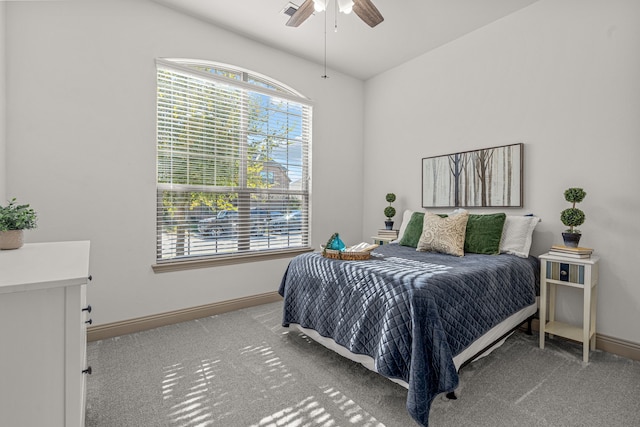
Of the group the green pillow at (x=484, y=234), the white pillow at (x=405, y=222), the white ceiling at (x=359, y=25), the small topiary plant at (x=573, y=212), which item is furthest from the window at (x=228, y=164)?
the small topiary plant at (x=573, y=212)

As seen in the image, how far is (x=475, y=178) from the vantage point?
3.05m

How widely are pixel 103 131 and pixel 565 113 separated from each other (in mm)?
3775

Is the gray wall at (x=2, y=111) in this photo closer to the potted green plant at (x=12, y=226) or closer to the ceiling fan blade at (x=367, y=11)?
the potted green plant at (x=12, y=226)

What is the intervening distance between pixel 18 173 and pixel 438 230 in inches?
129

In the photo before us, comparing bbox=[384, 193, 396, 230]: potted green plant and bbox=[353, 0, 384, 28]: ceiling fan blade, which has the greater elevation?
bbox=[353, 0, 384, 28]: ceiling fan blade

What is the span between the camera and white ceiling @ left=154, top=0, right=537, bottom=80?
2.67 metres

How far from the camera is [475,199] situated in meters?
3.06

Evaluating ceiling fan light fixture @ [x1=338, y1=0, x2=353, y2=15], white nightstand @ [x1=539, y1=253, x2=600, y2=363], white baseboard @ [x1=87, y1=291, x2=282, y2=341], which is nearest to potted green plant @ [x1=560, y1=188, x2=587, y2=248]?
white nightstand @ [x1=539, y1=253, x2=600, y2=363]

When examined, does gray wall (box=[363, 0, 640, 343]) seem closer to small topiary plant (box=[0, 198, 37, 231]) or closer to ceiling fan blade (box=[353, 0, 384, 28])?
ceiling fan blade (box=[353, 0, 384, 28])

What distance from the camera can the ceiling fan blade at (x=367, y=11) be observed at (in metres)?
2.00

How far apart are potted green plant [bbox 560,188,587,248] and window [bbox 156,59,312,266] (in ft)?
8.27

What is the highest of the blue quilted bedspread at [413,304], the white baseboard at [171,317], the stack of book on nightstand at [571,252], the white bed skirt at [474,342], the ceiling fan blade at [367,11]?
the ceiling fan blade at [367,11]

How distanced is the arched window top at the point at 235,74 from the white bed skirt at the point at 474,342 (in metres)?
2.50

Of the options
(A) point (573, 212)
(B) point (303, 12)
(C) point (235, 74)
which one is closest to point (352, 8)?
(B) point (303, 12)
